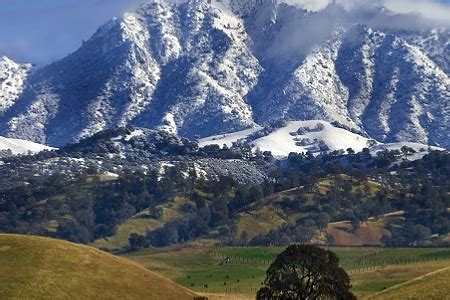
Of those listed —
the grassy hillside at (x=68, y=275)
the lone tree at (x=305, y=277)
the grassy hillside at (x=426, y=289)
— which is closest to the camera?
the lone tree at (x=305, y=277)

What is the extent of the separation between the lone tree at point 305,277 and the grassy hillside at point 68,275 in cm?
1618

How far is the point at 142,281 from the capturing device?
4264 inches

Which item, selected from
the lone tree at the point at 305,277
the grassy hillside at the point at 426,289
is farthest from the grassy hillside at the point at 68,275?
the grassy hillside at the point at 426,289

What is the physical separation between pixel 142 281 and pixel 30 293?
55.6 ft

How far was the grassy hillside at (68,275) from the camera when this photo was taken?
97.6m

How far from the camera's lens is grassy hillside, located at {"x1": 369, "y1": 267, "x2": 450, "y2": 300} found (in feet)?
315

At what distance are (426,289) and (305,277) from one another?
13.7 metres

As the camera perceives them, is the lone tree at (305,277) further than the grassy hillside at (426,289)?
No

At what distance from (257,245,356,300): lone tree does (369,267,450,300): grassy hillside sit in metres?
6.59

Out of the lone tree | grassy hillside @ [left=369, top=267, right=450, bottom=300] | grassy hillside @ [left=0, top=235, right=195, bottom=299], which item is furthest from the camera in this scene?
grassy hillside @ [left=0, top=235, right=195, bottom=299]

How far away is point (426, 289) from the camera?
9838 cm

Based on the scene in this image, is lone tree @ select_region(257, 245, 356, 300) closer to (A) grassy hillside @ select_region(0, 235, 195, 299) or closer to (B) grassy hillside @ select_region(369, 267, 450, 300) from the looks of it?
(B) grassy hillside @ select_region(369, 267, 450, 300)

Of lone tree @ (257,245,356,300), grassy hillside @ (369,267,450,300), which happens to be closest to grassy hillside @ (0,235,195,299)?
lone tree @ (257,245,356,300)

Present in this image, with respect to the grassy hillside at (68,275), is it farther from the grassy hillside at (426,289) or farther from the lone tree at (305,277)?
the grassy hillside at (426,289)
